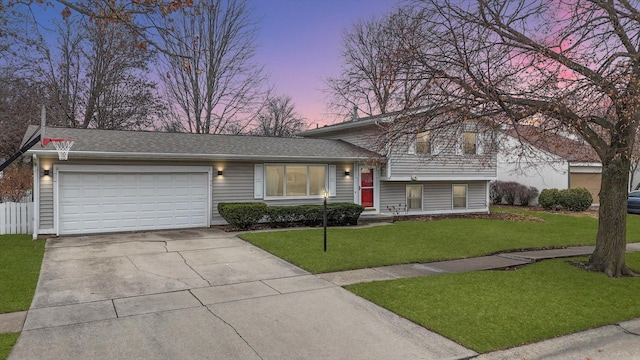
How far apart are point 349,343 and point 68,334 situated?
11.2 feet

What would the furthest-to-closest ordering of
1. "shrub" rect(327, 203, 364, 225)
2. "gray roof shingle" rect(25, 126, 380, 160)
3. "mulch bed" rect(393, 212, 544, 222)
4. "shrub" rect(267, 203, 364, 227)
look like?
"mulch bed" rect(393, 212, 544, 222), "shrub" rect(327, 203, 364, 225), "shrub" rect(267, 203, 364, 227), "gray roof shingle" rect(25, 126, 380, 160)

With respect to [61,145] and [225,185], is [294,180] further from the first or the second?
[61,145]

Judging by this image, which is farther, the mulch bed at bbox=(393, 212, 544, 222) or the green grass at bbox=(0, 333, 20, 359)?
the mulch bed at bbox=(393, 212, 544, 222)

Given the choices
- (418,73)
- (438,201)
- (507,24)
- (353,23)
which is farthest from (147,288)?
(353,23)

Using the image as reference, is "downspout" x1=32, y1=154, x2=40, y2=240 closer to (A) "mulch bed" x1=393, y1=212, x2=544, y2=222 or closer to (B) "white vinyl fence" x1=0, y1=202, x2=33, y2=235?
(B) "white vinyl fence" x1=0, y1=202, x2=33, y2=235

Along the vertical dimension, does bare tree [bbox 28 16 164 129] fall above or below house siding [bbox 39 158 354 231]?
above

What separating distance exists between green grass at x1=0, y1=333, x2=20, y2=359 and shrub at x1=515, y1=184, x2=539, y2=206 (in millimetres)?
24849

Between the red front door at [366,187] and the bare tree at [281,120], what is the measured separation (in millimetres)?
18559

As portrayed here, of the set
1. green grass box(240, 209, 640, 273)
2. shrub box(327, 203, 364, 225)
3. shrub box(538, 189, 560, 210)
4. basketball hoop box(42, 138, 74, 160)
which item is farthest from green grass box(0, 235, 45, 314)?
shrub box(538, 189, 560, 210)

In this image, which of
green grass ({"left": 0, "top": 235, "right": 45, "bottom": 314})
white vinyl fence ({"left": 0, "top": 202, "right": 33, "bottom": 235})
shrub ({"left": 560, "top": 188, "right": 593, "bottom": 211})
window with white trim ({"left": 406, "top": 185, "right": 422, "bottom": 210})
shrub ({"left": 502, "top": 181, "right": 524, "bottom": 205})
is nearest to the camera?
green grass ({"left": 0, "top": 235, "right": 45, "bottom": 314})

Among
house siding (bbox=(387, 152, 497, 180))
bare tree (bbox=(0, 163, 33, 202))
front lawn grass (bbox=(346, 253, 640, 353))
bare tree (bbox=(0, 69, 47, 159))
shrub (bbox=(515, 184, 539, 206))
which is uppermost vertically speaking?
bare tree (bbox=(0, 69, 47, 159))

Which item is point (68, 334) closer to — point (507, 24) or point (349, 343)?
point (349, 343)

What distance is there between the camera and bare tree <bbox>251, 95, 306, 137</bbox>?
3530 centimetres

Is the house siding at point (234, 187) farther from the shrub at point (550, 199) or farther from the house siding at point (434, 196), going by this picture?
the shrub at point (550, 199)
